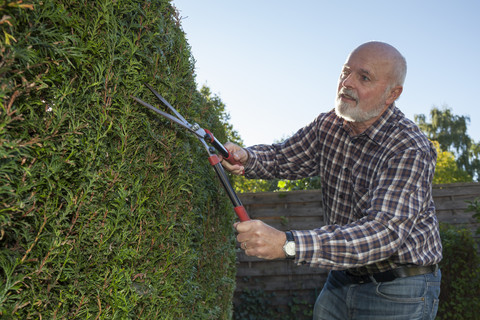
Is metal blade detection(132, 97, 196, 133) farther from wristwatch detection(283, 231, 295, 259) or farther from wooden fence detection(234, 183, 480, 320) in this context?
wooden fence detection(234, 183, 480, 320)

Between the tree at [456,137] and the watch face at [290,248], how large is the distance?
114 ft

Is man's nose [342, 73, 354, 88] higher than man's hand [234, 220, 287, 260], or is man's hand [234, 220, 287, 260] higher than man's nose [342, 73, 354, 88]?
man's nose [342, 73, 354, 88]

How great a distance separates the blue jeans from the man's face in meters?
1.09

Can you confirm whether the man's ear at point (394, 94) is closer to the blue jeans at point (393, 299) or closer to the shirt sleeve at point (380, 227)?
the shirt sleeve at point (380, 227)

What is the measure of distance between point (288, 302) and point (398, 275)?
5.14m

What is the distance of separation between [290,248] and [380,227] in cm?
51

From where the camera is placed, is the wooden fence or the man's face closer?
the man's face

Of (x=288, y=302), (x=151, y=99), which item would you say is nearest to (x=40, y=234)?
(x=151, y=99)

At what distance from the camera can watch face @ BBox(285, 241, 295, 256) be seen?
2150mm

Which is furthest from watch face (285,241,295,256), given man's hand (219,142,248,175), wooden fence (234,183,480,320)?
wooden fence (234,183,480,320)

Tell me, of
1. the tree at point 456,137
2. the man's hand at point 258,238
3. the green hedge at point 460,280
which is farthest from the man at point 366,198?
the tree at point 456,137

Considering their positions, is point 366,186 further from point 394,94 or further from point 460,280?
point 460,280

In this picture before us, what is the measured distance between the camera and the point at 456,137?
1339 inches

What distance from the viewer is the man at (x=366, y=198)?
7.30 feet
